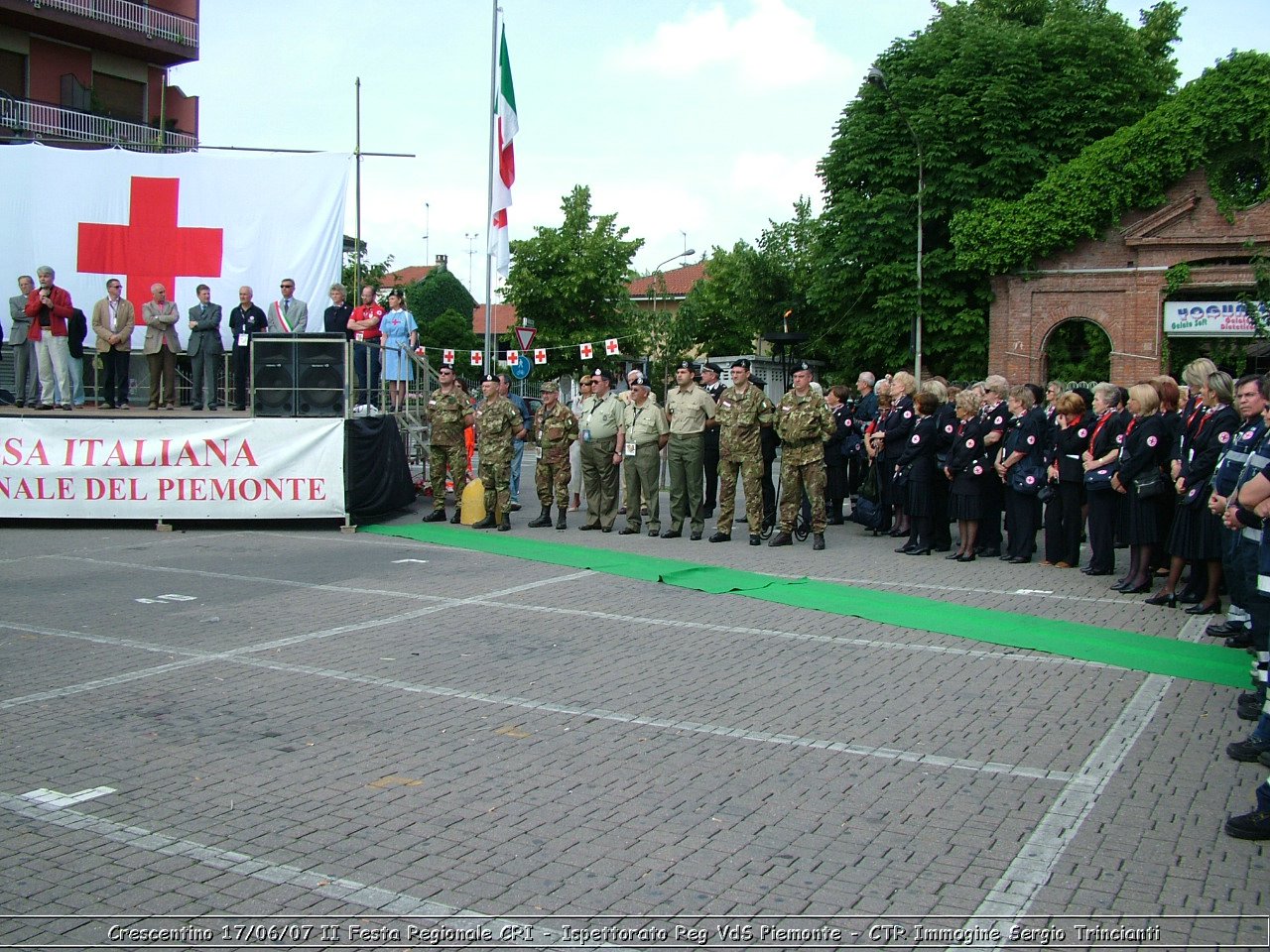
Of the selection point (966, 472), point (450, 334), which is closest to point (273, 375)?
point (966, 472)

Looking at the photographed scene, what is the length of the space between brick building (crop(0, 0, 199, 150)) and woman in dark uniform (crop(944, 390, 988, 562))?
26995 millimetres

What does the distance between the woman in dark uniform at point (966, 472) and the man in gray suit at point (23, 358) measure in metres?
12.7

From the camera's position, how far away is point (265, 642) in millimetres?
8492

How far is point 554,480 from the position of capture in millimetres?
15578

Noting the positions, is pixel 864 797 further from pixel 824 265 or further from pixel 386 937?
pixel 824 265

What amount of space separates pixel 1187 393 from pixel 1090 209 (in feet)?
90.8

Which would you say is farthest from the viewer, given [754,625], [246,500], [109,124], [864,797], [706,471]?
[109,124]

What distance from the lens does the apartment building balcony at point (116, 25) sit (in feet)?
111

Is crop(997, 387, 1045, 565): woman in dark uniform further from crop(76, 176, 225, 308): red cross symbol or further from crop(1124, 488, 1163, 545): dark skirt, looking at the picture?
crop(76, 176, 225, 308): red cross symbol

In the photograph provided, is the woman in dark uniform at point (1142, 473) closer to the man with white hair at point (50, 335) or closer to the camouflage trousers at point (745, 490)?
the camouflage trousers at point (745, 490)

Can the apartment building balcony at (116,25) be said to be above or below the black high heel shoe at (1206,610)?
above

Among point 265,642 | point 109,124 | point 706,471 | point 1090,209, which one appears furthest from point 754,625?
point 109,124

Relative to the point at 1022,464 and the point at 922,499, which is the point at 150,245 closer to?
the point at 922,499

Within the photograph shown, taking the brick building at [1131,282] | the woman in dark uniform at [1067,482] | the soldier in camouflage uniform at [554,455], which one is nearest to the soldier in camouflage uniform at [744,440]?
the soldier in camouflage uniform at [554,455]
